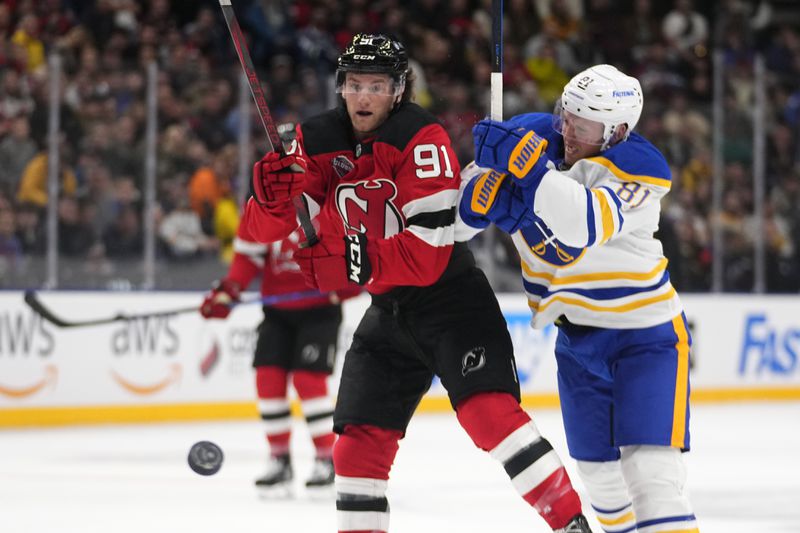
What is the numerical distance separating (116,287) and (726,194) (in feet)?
14.4

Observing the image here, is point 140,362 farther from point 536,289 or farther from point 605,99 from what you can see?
point 605,99

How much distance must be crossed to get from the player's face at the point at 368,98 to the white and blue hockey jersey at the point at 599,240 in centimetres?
26

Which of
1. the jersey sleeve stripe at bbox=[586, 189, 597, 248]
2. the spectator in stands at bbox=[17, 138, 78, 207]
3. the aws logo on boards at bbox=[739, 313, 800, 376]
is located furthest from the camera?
the aws logo on boards at bbox=[739, 313, 800, 376]

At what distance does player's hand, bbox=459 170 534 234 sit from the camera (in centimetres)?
327

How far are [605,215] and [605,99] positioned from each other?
0.32m

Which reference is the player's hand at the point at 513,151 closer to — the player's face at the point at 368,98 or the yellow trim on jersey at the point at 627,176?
the yellow trim on jersey at the point at 627,176

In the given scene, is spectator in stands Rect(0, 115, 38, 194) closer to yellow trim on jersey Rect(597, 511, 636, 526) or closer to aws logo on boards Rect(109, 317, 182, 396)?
aws logo on boards Rect(109, 317, 182, 396)

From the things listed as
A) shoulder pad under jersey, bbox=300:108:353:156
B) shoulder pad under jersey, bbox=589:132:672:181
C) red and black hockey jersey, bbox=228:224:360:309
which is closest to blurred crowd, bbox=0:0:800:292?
red and black hockey jersey, bbox=228:224:360:309

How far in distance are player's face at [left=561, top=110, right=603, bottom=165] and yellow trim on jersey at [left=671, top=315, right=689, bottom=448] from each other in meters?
0.46

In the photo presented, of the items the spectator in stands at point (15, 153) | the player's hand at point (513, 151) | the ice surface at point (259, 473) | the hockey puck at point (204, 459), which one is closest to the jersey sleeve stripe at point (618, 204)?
the player's hand at point (513, 151)

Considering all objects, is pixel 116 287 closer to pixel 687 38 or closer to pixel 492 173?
pixel 492 173

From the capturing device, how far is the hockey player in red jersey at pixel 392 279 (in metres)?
Answer: 3.31

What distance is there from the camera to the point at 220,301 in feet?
18.9

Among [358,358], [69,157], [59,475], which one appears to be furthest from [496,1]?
[69,157]
